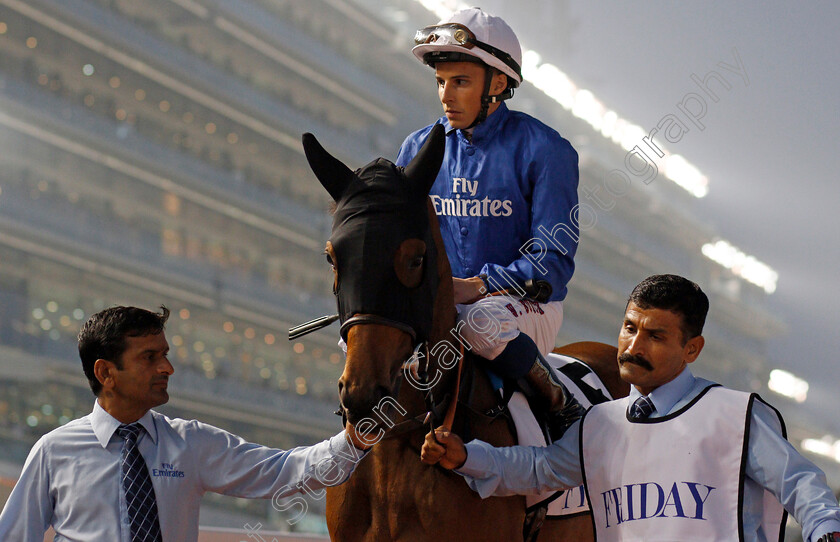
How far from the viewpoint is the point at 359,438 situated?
128 inches

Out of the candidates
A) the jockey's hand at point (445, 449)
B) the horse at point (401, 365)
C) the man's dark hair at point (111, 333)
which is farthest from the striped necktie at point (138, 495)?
the jockey's hand at point (445, 449)

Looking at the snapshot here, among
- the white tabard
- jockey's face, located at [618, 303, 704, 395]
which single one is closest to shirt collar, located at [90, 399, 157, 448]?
the white tabard

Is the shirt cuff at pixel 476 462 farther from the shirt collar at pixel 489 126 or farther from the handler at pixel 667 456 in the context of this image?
the shirt collar at pixel 489 126

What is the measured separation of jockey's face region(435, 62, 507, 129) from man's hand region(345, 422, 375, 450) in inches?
54.2

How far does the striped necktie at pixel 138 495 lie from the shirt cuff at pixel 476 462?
937 mm

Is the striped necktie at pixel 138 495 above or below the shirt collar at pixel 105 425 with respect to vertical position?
below

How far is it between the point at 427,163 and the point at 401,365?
25.9 inches

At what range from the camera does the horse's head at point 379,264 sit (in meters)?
2.96

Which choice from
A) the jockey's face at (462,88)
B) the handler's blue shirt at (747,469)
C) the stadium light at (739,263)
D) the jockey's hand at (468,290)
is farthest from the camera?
the stadium light at (739,263)

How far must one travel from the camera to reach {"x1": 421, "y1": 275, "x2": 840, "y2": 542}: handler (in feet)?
9.04

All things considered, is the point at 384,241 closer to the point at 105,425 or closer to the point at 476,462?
the point at 476,462

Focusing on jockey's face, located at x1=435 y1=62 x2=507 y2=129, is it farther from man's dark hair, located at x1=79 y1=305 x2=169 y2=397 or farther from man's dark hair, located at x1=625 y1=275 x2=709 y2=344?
man's dark hair, located at x1=79 y1=305 x2=169 y2=397

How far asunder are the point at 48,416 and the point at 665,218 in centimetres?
4333

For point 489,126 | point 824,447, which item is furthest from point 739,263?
point 489,126
